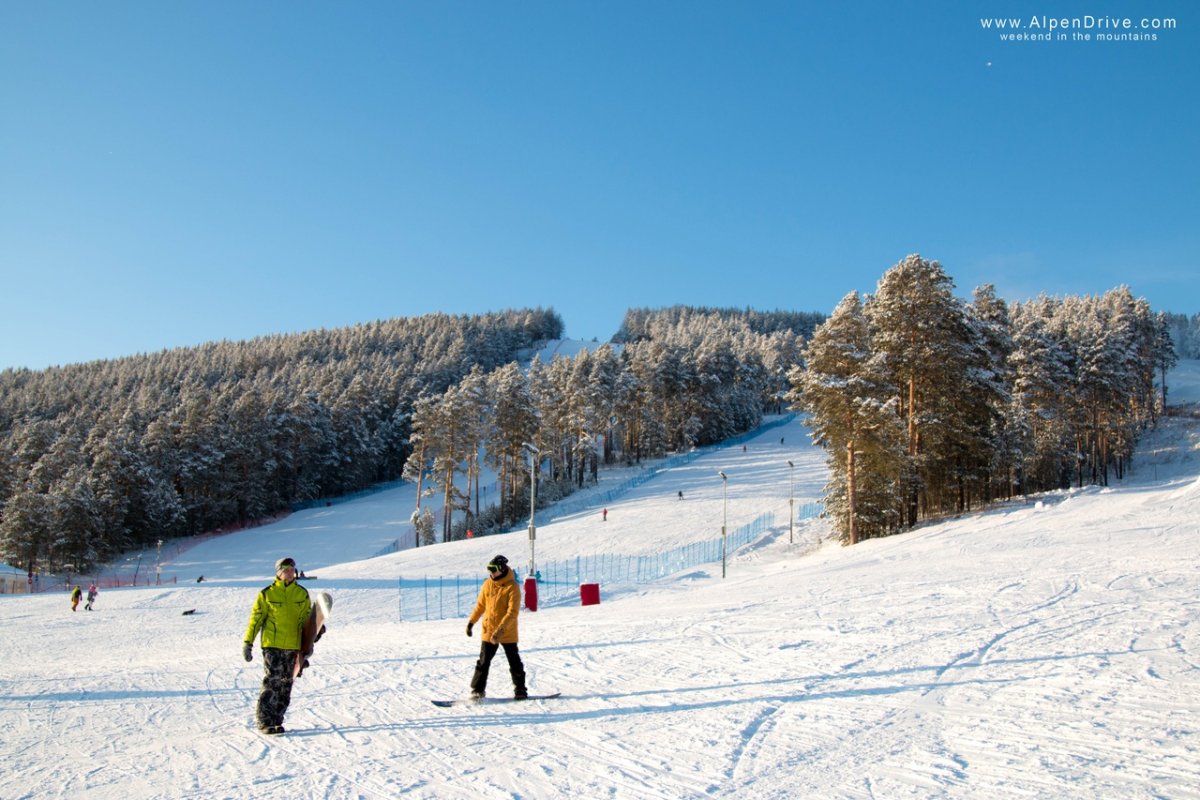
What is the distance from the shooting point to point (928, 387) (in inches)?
1262

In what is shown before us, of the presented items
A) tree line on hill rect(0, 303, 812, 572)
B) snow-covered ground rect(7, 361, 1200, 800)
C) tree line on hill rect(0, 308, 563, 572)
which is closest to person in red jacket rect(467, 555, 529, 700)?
snow-covered ground rect(7, 361, 1200, 800)

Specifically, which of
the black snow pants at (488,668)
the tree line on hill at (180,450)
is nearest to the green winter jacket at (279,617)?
the black snow pants at (488,668)

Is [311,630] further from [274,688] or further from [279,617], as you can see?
[274,688]

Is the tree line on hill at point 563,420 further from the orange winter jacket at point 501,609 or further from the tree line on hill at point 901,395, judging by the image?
the orange winter jacket at point 501,609

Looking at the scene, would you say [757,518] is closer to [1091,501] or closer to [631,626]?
[1091,501]

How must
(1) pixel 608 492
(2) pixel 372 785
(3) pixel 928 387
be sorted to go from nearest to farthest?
(2) pixel 372 785 → (3) pixel 928 387 → (1) pixel 608 492

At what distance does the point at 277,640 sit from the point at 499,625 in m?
2.30

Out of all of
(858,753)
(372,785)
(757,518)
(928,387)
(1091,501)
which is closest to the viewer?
(372,785)

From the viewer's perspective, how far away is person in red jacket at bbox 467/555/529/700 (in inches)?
322

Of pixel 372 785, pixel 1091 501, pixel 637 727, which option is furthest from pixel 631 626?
pixel 1091 501

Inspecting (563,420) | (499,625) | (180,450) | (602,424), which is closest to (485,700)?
(499,625)

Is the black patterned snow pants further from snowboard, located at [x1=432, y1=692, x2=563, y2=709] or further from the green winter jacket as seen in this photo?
snowboard, located at [x1=432, y1=692, x2=563, y2=709]

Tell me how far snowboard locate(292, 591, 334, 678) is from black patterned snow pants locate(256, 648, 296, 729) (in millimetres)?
116

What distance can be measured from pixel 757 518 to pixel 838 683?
3727cm
